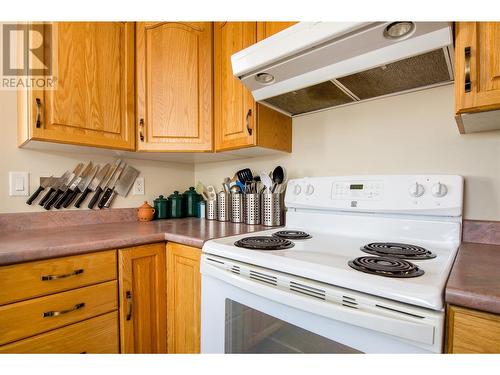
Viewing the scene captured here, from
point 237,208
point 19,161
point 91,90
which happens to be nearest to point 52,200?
point 19,161

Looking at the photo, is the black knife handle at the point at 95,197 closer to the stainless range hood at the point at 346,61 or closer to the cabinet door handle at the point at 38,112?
the cabinet door handle at the point at 38,112

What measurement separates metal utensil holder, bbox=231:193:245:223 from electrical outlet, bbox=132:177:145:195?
2.20 ft

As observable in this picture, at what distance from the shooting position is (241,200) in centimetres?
153

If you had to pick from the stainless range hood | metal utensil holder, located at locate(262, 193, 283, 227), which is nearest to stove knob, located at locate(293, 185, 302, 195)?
metal utensil holder, located at locate(262, 193, 283, 227)

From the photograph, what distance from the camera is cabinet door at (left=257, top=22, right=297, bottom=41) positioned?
1.15 m

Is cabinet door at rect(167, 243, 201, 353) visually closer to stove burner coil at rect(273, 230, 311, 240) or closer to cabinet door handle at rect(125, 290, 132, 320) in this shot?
cabinet door handle at rect(125, 290, 132, 320)

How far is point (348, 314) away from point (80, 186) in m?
1.55

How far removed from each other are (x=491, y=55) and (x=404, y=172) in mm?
545

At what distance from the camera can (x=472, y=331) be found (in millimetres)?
504

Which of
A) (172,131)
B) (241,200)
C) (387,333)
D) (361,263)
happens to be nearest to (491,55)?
(361,263)

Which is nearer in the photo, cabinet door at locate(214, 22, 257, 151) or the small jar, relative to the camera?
cabinet door at locate(214, 22, 257, 151)

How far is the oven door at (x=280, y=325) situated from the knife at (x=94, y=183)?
0.98 metres

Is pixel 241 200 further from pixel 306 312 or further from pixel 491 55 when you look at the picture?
pixel 491 55

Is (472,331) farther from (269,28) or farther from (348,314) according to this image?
(269,28)
